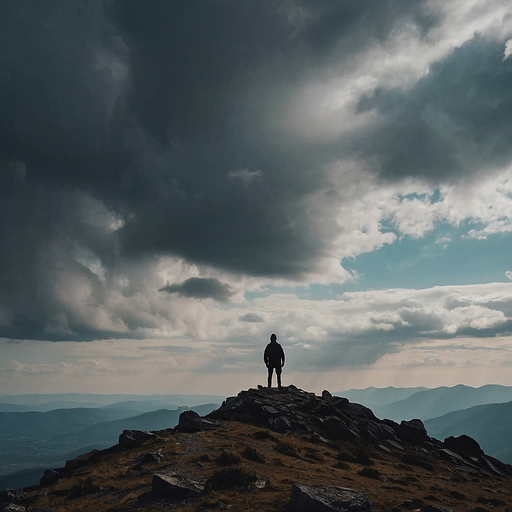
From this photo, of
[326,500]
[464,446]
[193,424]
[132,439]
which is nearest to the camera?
[326,500]


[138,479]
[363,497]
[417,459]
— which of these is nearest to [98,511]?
[138,479]

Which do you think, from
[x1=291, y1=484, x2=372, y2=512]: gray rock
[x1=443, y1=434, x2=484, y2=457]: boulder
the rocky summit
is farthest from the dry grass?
[x1=443, y1=434, x2=484, y2=457]: boulder

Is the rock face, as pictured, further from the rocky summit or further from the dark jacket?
the dark jacket

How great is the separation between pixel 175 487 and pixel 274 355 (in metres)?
26.1

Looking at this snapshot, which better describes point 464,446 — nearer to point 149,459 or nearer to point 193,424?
point 193,424

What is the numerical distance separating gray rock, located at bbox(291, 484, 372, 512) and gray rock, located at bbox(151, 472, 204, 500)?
5355 millimetres

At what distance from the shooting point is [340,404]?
4681 centimetres

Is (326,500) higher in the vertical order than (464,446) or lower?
lower

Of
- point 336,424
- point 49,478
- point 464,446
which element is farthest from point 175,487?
point 464,446

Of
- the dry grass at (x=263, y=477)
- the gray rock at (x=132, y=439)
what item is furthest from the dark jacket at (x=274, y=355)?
the gray rock at (x=132, y=439)

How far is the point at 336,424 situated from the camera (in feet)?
130

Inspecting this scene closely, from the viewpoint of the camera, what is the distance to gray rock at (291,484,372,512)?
1797 centimetres

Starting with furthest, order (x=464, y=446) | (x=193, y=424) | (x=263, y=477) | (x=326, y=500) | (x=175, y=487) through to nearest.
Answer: (x=464, y=446), (x=193, y=424), (x=263, y=477), (x=175, y=487), (x=326, y=500)

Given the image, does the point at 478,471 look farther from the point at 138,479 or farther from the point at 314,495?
the point at 138,479
